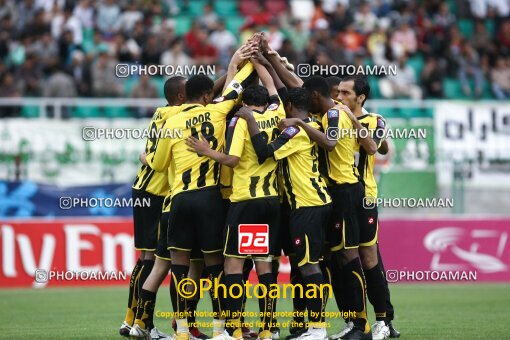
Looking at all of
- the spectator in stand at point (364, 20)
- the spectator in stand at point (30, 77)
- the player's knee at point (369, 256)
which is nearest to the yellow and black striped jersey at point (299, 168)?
the player's knee at point (369, 256)

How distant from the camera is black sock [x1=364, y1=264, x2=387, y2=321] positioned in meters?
11.9

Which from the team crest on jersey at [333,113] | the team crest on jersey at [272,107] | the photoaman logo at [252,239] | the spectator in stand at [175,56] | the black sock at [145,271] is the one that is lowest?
the black sock at [145,271]

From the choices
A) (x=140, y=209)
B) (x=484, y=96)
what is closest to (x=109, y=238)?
(x=140, y=209)

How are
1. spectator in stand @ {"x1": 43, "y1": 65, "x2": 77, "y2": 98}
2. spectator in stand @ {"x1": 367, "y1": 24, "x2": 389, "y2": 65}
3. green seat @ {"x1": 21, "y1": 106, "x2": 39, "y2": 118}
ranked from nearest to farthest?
green seat @ {"x1": 21, "y1": 106, "x2": 39, "y2": 118}
spectator in stand @ {"x1": 43, "y1": 65, "x2": 77, "y2": 98}
spectator in stand @ {"x1": 367, "y1": 24, "x2": 389, "y2": 65}

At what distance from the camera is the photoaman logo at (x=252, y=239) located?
11.1m

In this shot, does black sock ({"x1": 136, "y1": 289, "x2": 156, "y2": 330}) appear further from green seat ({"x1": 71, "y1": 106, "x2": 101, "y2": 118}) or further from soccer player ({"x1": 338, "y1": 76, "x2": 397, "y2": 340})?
green seat ({"x1": 71, "y1": 106, "x2": 101, "y2": 118})

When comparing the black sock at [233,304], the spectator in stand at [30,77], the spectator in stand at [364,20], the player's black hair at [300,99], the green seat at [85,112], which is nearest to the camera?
the black sock at [233,304]

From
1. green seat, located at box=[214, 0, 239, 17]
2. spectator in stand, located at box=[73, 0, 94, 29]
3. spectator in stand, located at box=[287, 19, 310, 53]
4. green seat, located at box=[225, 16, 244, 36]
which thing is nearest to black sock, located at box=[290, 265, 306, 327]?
spectator in stand, located at box=[287, 19, 310, 53]

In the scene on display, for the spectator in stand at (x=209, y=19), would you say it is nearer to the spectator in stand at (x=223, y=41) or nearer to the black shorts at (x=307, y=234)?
the spectator in stand at (x=223, y=41)

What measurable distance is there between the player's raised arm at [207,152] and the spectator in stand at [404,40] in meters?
14.9

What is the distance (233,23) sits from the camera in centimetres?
2608

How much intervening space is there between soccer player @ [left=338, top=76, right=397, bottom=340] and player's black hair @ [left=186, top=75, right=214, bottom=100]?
1731 millimetres

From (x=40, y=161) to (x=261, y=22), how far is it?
7.37 m

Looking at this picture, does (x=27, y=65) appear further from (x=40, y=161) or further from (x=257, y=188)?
(x=257, y=188)
